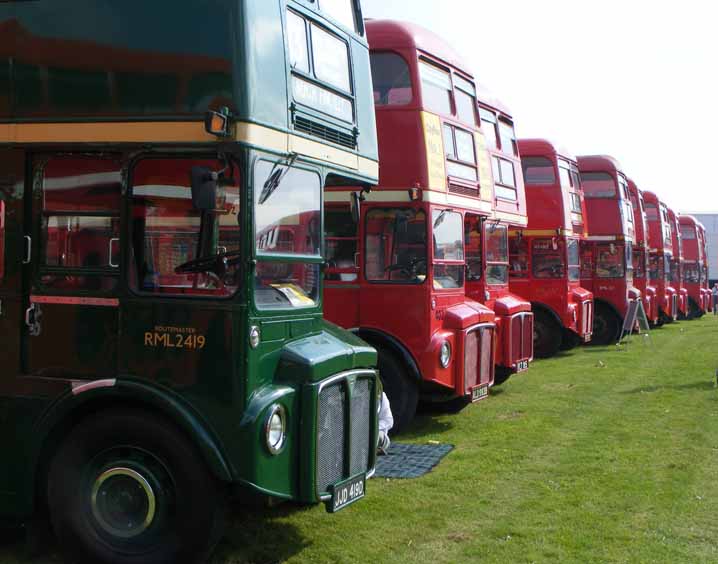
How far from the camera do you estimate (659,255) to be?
95.4ft

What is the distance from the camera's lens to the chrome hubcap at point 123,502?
5379 millimetres

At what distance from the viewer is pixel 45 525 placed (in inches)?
231

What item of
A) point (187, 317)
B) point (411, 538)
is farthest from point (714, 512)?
point (187, 317)

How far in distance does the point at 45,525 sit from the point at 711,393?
32.6ft

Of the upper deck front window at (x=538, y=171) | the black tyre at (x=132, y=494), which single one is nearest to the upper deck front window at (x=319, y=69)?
the black tyre at (x=132, y=494)

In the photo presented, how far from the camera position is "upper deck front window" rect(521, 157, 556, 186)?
18.0 metres

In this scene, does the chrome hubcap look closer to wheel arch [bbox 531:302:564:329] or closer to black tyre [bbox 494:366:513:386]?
Answer: black tyre [bbox 494:366:513:386]

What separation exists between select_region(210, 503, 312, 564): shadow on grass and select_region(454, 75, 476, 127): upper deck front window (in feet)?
18.9

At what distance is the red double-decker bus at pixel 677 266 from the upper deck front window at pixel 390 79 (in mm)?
24303

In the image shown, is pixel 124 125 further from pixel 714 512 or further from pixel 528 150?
pixel 528 150

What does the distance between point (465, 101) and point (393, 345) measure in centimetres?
332

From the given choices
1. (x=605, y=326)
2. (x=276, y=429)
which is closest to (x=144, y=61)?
(x=276, y=429)

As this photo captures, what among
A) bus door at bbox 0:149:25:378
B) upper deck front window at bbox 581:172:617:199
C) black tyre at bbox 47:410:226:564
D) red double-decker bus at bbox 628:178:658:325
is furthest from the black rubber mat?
red double-decker bus at bbox 628:178:658:325

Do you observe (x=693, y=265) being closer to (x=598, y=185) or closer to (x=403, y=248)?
(x=598, y=185)
